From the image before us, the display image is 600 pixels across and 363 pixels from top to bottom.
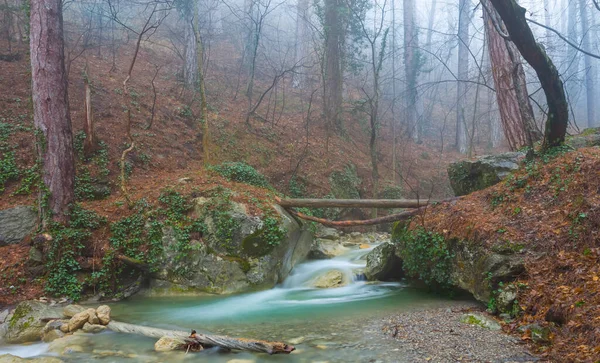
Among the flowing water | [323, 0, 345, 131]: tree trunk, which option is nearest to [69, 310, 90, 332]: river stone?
the flowing water

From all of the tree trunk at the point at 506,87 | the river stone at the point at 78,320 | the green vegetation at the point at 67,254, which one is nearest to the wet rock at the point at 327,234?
the tree trunk at the point at 506,87

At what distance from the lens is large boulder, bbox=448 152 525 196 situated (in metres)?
8.00

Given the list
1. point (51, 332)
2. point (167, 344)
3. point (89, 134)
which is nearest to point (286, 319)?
point (167, 344)

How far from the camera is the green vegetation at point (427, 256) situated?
677 cm

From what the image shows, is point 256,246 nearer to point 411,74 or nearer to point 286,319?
point 286,319

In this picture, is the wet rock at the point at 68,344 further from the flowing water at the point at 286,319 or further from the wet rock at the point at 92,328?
the wet rock at the point at 92,328

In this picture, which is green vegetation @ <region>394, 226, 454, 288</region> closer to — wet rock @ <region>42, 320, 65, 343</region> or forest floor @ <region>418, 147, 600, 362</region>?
forest floor @ <region>418, 147, 600, 362</region>

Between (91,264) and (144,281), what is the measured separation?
1.13 m

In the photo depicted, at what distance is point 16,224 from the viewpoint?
7.95 m

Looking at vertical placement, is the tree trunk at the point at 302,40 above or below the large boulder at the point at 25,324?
above

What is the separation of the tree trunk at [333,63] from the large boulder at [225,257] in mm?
10731

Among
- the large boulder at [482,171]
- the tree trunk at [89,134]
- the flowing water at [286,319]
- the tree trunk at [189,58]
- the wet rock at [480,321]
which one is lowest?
the flowing water at [286,319]

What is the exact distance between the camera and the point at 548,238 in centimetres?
538

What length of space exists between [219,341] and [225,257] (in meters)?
3.65
